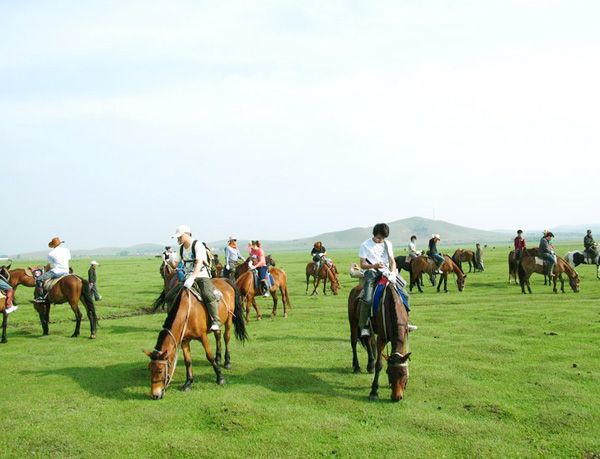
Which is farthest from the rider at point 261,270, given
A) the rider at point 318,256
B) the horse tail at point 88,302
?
the rider at point 318,256

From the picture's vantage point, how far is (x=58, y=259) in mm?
16453

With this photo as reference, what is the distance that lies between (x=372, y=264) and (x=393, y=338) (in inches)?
59.0

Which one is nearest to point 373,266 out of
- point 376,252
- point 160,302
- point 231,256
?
point 376,252

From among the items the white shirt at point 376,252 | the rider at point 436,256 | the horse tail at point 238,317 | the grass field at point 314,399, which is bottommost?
the grass field at point 314,399

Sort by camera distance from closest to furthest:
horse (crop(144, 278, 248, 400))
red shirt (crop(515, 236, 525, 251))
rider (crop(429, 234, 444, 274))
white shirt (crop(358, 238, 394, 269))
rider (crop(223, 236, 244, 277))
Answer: horse (crop(144, 278, 248, 400)) → white shirt (crop(358, 238, 394, 269)) → rider (crop(223, 236, 244, 277)) → rider (crop(429, 234, 444, 274)) → red shirt (crop(515, 236, 525, 251))

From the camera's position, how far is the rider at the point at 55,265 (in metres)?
16.4

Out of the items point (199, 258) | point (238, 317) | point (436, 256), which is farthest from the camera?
point (436, 256)

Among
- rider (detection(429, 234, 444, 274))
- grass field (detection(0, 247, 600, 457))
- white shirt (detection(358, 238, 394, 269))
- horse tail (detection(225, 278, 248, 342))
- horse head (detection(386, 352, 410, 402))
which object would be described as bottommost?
grass field (detection(0, 247, 600, 457))

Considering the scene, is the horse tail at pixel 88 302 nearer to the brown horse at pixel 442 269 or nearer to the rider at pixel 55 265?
the rider at pixel 55 265

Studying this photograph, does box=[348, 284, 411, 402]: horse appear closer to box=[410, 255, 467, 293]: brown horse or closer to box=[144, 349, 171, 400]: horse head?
box=[144, 349, 171, 400]: horse head

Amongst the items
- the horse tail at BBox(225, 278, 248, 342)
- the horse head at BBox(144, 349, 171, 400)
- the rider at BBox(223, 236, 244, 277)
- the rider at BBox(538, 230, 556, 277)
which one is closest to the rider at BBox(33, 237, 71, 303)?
the rider at BBox(223, 236, 244, 277)

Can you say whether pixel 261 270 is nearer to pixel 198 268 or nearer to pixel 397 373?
pixel 198 268

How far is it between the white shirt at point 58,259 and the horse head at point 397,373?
11834mm

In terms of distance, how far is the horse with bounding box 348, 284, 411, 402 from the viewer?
348 inches
